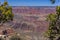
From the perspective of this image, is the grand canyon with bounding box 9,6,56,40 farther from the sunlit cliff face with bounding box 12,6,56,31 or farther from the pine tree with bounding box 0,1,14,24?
the pine tree with bounding box 0,1,14,24

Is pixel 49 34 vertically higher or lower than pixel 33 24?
higher

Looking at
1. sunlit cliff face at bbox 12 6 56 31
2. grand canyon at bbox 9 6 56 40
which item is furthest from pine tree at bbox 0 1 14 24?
sunlit cliff face at bbox 12 6 56 31

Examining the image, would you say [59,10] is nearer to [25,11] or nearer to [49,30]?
[49,30]

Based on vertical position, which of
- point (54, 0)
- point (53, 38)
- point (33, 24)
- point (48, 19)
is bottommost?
point (33, 24)

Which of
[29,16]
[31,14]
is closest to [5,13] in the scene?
[29,16]

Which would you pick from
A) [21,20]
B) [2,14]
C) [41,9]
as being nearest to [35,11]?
[41,9]

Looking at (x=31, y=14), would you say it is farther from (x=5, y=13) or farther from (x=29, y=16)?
(x=5, y=13)

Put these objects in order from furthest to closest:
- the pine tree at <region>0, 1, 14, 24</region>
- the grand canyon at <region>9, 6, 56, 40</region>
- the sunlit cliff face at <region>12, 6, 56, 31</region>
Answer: the sunlit cliff face at <region>12, 6, 56, 31</region>
the grand canyon at <region>9, 6, 56, 40</region>
the pine tree at <region>0, 1, 14, 24</region>

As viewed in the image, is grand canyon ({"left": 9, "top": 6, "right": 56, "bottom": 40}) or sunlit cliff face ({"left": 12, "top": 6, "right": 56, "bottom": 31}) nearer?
grand canyon ({"left": 9, "top": 6, "right": 56, "bottom": 40})

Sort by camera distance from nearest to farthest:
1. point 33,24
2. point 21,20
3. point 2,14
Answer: point 2,14, point 33,24, point 21,20

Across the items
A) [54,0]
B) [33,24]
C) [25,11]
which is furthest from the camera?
[25,11]

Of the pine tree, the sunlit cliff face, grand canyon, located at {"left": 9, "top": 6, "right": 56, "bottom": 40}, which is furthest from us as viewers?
the sunlit cliff face
